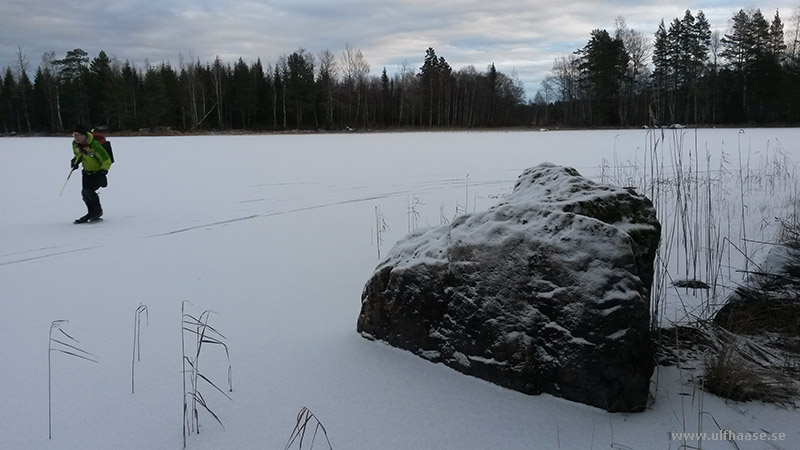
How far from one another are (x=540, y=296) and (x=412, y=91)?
6033 cm

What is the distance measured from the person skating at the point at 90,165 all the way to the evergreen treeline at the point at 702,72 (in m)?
40.0

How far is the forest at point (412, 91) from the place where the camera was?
45562 mm

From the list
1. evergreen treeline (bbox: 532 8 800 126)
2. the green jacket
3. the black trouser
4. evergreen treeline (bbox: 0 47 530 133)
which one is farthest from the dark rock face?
evergreen treeline (bbox: 0 47 530 133)

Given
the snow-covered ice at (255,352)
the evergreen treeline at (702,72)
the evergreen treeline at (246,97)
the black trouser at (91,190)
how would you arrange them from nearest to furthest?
the snow-covered ice at (255,352) → the black trouser at (91,190) → the evergreen treeline at (702,72) → the evergreen treeline at (246,97)

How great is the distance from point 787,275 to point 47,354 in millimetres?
4914

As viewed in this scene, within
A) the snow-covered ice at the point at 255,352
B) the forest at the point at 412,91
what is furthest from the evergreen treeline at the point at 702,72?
the snow-covered ice at the point at 255,352

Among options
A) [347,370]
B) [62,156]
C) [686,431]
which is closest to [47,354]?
[347,370]

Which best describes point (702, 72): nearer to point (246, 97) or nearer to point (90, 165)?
point (246, 97)

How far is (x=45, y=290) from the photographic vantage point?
15.9 feet

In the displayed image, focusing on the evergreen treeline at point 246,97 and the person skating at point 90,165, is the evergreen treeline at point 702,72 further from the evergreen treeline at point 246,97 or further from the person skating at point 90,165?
the person skating at point 90,165

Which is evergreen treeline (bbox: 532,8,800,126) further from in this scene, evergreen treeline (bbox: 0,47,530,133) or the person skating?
the person skating

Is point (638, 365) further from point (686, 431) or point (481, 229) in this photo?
point (481, 229)

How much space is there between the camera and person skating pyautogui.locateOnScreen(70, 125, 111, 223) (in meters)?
7.99

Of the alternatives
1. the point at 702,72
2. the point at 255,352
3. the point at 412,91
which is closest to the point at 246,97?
the point at 412,91
